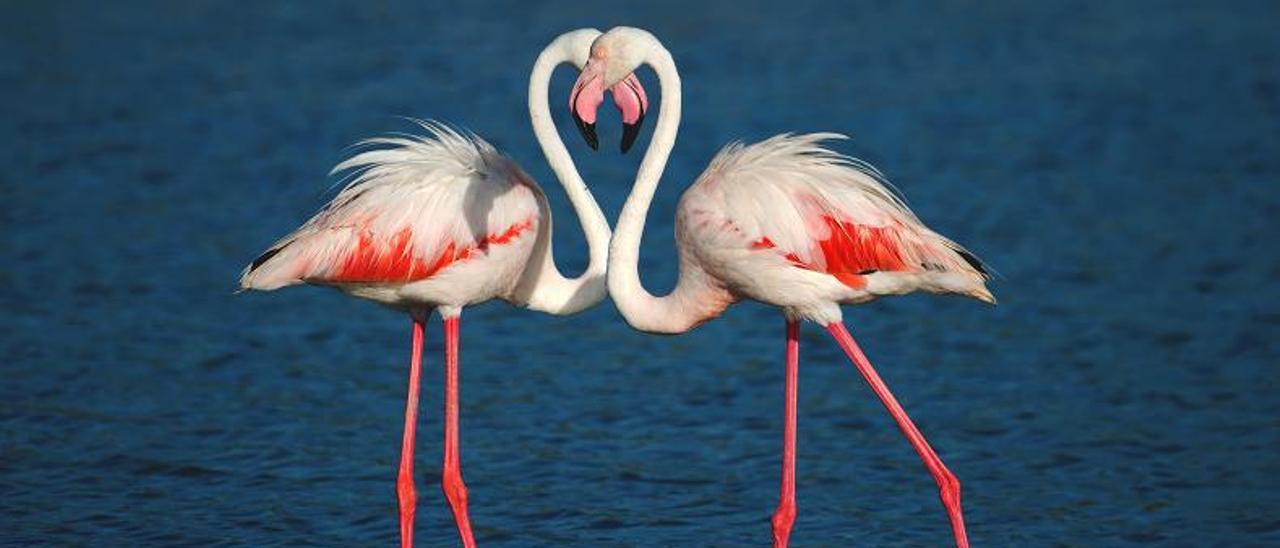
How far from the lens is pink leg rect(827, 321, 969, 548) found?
7.18 metres

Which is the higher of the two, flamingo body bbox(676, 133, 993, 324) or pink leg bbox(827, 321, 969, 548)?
flamingo body bbox(676, 133, 993, 324)

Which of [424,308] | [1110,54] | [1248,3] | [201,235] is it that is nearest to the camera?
[424,308]

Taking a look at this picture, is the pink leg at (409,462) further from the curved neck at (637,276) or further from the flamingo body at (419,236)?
the curved neck at (637,276)

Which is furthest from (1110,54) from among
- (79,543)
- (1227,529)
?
(79,543)

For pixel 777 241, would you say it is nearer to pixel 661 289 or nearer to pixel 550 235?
pixel 550 235

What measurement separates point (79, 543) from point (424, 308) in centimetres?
157

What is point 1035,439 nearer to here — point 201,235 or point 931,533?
point 931,533

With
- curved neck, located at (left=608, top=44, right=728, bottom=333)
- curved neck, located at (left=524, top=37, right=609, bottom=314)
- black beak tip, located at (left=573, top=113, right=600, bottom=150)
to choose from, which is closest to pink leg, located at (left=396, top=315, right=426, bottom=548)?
curved neck, located at (left=524, top=37, right=609, bottom=314)

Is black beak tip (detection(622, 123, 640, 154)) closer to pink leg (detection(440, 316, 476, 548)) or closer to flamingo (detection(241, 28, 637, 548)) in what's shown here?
flamingo (detection(241, 28, 637, 548))

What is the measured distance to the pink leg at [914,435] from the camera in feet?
23.5

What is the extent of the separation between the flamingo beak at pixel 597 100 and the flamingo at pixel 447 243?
1.20 feet

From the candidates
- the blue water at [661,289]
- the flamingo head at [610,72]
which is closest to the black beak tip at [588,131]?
the flamingo head at [610,72]

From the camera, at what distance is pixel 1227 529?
25.5 feet

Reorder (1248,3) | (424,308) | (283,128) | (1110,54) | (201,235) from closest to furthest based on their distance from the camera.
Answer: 1. (424,308)
2. (201,235)
3. (283,128)
4. (1110,54)
5. (1248,3)
